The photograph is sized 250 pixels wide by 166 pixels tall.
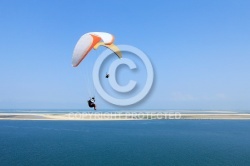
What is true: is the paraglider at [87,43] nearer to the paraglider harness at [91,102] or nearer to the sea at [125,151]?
the paraglider harness at [91,102]

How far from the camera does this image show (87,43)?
67.9ft

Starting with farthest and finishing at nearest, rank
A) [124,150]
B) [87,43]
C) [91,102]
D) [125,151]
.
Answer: [124,150] → [125,151] → [87,43] → [91,102]

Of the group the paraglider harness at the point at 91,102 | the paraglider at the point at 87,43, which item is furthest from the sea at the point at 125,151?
the paraglider at the point at 87,43

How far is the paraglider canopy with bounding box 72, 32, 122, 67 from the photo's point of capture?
20.6 meters

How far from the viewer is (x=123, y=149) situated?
125ft

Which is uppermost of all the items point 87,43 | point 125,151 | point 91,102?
point 87,43

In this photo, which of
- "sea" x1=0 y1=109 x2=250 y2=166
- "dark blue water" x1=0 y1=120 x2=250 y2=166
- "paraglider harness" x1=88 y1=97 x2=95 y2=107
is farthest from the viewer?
"dark blue water" x1=0 y1=120 x2=250 y2=166

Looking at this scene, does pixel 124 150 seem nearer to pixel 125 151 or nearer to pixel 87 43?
pixel 125 151

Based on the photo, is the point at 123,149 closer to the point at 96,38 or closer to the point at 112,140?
the point at 112,140

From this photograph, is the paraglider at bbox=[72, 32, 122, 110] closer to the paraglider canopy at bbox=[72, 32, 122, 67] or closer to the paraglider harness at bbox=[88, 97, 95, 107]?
the paraglider canopy at bbox=[72, 32, 122, 67]

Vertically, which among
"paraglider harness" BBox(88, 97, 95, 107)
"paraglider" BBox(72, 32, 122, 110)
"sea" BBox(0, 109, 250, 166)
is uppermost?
"paraglider" BBox(72, 32, 122, 110)

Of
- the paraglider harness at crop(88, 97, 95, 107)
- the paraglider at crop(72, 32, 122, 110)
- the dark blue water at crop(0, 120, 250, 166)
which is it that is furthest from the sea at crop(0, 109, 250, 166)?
the paraglider at crop(72, 32, 122, 110)

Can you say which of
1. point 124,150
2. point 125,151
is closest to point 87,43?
point 125,151

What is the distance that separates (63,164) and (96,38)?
15.9m
